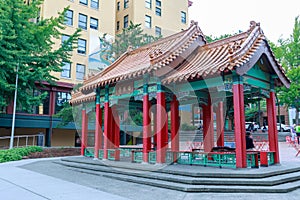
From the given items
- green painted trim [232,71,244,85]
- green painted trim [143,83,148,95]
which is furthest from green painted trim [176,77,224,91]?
green painted trim [143,83,148,95]

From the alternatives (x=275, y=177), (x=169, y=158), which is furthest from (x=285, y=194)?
(x=169, y=158)

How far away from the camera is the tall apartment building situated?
2383 cm

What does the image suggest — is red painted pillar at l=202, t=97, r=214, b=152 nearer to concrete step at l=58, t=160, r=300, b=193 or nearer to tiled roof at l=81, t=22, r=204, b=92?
tiled roof at l=81, t=22, r=204, b=92

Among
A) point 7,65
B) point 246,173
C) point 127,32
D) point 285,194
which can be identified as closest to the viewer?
point 285,194

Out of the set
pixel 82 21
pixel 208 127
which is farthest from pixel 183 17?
pixel 208 127

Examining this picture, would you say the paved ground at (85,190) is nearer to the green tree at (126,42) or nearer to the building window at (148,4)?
the green tree at (126,42)

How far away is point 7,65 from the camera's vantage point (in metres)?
17.0

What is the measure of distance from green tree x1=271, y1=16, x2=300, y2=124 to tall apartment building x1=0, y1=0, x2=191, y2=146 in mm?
13155

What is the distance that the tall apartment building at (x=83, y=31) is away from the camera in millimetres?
23828

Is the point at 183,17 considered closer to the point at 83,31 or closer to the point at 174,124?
the point at 83,31

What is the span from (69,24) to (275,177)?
82.7 ft

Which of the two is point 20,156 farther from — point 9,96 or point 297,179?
point 297,179

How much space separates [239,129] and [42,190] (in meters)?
5.90

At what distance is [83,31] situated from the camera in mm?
28500
